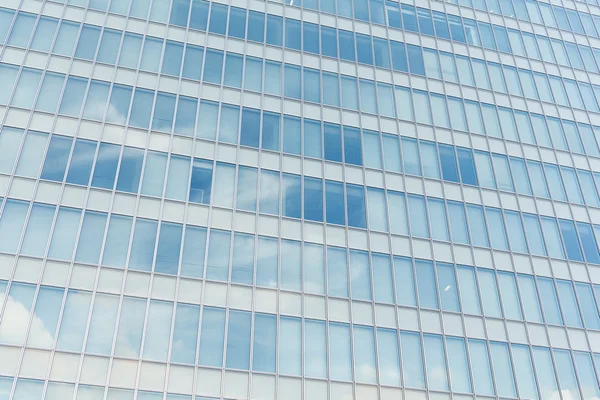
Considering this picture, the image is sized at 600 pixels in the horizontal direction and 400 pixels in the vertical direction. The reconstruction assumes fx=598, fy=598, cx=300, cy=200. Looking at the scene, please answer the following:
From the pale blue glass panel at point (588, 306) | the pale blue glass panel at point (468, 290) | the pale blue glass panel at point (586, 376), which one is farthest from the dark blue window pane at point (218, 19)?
the pale blue glass panel at point (586, 376)

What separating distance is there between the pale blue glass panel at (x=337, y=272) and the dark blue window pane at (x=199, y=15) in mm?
14743

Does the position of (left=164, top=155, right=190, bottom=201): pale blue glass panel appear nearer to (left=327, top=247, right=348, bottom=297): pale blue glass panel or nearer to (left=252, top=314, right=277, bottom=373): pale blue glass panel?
(left=252, top=314, right=277, bottom=373): pale blue glass panel

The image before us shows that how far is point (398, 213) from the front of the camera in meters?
30.4

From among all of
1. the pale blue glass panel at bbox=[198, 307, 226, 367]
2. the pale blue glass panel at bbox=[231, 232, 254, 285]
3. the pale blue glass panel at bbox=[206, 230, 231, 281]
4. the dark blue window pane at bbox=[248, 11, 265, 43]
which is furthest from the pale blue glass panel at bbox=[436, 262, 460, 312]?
the dark blue window pane at bbox=[248, 11, 265, 43]

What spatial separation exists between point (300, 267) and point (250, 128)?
800cm

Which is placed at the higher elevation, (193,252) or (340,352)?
(193,252)

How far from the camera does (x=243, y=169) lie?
29.3 metres

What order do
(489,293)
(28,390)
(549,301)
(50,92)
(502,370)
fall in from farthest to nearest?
1. (549,301)
2. (489,293)
3. (50,92)
4. (502,370)
5. (28,390)

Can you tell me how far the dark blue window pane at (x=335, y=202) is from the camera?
96.1 feet

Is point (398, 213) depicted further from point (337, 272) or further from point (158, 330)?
point (158, 330)

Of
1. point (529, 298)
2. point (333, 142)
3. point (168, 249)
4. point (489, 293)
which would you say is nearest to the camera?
point (168, 249)

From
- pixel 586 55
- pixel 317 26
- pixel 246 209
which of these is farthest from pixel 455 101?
pixel 246 209

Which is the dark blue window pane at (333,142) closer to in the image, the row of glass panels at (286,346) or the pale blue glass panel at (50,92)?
the row of glass panels at (286,346)

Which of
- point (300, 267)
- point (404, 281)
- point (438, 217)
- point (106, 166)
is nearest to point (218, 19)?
point (106, 166)
